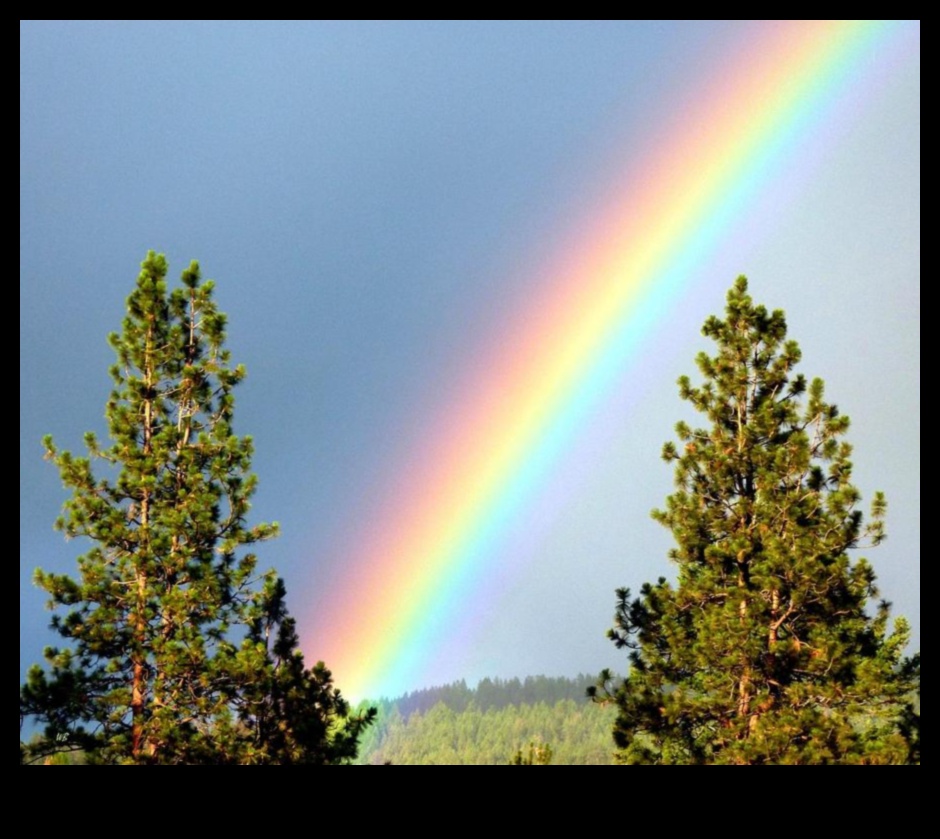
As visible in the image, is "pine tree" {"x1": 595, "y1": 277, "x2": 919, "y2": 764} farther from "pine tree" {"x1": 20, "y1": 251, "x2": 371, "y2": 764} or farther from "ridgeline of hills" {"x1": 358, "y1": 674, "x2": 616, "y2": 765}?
"ridgeline of hills" {"x1": 358, "y1": 674, "x2": 616, "y2": 765}

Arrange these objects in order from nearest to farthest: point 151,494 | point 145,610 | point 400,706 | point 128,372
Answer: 1. point 145,610
2. point 151,494
3. point 128,372
4. point 400,706

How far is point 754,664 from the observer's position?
53.3ft

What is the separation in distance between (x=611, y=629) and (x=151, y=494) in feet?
36.6

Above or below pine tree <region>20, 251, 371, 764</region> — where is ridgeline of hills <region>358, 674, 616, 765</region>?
below

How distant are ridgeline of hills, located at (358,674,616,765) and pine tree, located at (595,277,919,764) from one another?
109 metres

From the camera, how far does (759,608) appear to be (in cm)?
1617

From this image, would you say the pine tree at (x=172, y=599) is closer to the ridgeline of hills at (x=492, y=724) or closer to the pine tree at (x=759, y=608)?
the pine tree at (x=759, y=608)

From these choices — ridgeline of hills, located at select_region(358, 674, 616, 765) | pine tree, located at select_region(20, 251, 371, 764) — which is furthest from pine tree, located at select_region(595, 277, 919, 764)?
ridgeline of hills, located at select_region(358, 674, 616, 765)

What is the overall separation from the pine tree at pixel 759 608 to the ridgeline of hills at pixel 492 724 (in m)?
109

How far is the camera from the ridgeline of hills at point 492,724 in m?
130

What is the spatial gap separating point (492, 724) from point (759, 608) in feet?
463

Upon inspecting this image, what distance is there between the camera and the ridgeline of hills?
129875 millimetres
